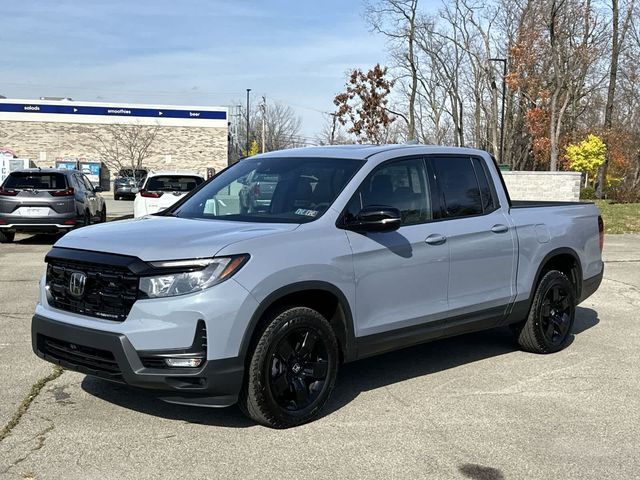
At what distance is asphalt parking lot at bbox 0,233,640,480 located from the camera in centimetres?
390

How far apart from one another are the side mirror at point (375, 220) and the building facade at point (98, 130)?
57844 mm

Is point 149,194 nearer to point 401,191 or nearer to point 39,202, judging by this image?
point 39,202

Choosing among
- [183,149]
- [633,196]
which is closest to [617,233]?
[633,196]

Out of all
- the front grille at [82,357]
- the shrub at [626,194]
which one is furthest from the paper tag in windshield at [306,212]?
the shrub at [626,194]

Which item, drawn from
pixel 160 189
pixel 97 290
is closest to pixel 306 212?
pixel 97 290

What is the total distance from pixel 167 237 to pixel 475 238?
2587mm

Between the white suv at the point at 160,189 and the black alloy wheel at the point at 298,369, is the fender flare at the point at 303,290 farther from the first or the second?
the white suv at the point at 160,189

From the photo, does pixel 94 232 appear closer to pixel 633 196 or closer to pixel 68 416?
pixel 68 416

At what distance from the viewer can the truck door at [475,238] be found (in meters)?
5.53

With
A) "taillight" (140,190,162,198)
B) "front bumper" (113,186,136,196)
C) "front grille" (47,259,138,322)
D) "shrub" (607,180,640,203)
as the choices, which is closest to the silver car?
"taillight" (140,190,162,198)

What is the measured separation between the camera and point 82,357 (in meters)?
4.28

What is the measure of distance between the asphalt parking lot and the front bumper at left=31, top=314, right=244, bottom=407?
0.32m

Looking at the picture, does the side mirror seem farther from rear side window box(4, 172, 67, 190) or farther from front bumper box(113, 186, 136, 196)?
front bumper box(113, 186, 136, 196)

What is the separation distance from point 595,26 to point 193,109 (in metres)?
35.8
